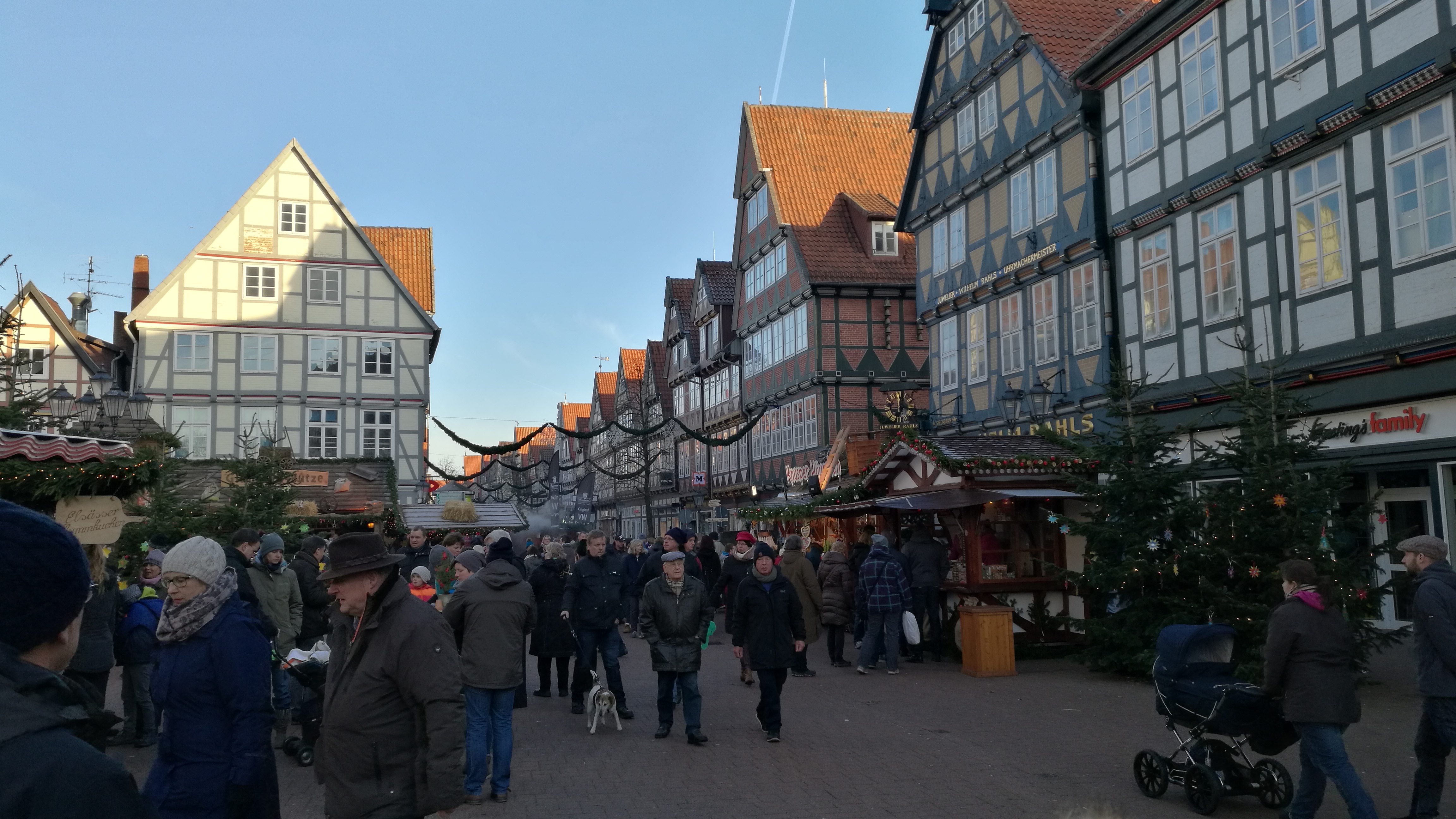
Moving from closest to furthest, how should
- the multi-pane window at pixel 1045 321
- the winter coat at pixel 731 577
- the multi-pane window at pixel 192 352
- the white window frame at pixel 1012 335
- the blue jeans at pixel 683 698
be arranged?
the blue jeans at pixel 683 698, the winter coat at pixel 731 577, the multi-pane window at pixel 1045 321, the white window frame at pixel 1012 335, the multi-pane window at pixel 192 352

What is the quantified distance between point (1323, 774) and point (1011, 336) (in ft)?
60.1

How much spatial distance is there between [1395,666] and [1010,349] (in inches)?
460

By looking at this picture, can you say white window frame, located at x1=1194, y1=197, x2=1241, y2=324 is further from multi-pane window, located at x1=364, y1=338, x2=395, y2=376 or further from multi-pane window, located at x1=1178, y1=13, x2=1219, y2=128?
multi-pane window, located at x1=364, y1=338, x2=395, y2=376

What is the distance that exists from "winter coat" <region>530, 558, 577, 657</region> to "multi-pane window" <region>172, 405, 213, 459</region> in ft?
96.2

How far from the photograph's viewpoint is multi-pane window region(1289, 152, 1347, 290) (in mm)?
15055

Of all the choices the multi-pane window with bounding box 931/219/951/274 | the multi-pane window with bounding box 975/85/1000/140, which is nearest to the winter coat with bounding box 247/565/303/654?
the multi-pane window with bounding box 975/85/1000/140

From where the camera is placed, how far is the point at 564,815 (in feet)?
24.3

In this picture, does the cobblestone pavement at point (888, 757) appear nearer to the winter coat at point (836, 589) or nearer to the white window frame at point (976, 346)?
the winter coat at point (836, 589)

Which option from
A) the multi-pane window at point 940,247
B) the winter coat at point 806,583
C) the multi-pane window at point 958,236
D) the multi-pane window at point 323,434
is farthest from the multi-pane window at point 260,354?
the winter coat at point 806,583

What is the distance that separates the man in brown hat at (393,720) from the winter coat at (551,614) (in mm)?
7563

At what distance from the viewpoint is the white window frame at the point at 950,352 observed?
26547 millimetres

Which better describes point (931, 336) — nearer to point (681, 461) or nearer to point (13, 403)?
point (13, 403)

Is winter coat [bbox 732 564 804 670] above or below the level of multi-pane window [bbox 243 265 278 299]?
below

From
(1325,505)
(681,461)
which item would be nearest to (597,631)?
(1325,505)
